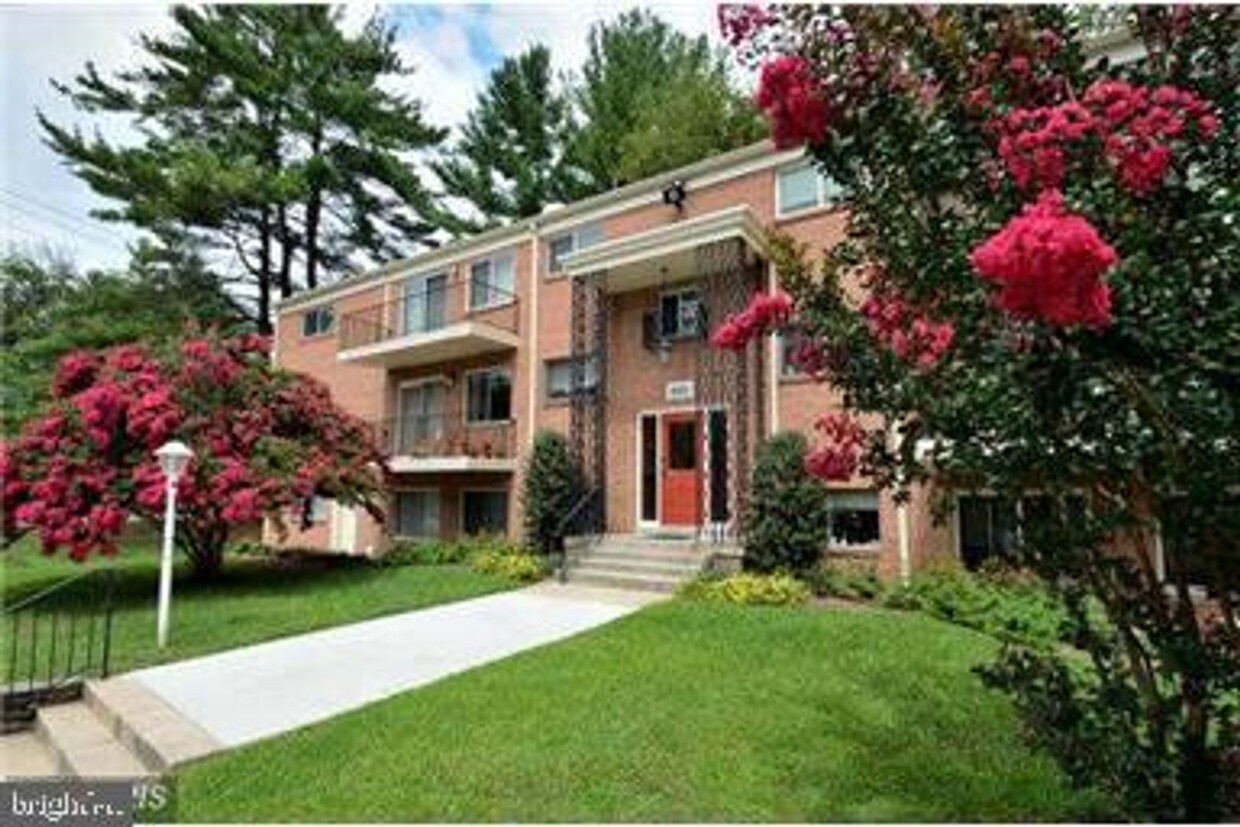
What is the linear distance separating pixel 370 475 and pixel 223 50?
21.2 m

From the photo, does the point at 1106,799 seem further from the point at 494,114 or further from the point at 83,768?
the point at 494,114

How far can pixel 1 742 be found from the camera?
7.37m

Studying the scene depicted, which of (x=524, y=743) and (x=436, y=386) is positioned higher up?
(x=436, y=386)

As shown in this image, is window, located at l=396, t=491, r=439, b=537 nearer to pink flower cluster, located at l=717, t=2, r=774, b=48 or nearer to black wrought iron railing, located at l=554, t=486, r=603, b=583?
black wrought iron railing, located at l=554, t=486, r=603, b=583

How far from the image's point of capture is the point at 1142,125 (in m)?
3.11

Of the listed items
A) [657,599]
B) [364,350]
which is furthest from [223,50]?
[657,599]

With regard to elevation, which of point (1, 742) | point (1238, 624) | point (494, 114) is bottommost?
point (1, 742)

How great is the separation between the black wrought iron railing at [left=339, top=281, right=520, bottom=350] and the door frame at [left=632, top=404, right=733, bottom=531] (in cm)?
452

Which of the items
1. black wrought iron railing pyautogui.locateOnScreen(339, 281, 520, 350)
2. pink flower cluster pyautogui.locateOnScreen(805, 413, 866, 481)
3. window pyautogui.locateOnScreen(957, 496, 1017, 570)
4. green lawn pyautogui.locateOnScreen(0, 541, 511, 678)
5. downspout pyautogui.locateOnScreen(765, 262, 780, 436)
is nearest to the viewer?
pink flower cluster pyautogui.locateOnScreen(805, 413, 866, 481)

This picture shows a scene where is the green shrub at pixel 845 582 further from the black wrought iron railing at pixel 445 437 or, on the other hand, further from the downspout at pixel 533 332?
the black wrought iron railing at pixel 445 437

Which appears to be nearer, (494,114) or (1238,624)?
(1238,624)

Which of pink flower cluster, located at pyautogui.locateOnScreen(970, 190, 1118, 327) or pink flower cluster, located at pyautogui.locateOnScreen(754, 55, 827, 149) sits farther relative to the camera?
pink flower cluster, located at pyautogui.locateOnScreen(754, 55, 827, 149)

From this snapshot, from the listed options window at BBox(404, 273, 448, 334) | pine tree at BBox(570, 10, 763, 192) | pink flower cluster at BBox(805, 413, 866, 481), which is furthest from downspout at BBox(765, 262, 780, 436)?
pine tree at BBox(570, 10, 763, 192)

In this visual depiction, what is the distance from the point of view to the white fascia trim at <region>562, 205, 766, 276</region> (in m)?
14.1
